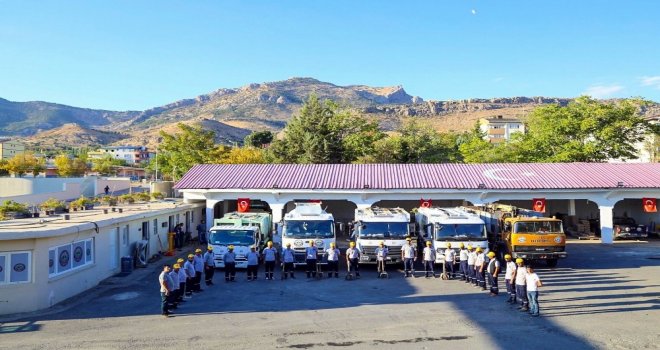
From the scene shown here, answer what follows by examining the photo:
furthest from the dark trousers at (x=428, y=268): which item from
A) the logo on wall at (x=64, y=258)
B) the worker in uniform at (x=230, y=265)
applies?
the logo on wall at (x=64, y=258)

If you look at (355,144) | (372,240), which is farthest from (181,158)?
(372,240)

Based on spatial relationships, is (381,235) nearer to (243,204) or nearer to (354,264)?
(354,264)

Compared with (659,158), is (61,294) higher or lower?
lower

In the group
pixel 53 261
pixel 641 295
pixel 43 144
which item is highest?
pixel 43 144

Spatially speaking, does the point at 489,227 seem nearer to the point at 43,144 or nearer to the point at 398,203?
the point at 398,203

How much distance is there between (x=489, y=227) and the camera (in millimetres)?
25406

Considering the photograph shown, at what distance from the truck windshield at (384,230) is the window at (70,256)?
10624 millimetres

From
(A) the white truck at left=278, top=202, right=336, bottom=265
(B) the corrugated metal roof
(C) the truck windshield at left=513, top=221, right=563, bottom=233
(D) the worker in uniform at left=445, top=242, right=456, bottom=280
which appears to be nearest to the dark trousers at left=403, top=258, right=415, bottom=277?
(D) the worker in uniform at left=445, top=242, right=456, bottom=280

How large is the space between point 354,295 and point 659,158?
194 feet

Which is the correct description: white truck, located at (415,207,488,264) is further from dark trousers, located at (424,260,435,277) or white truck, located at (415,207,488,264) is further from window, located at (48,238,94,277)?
window, located at (48,238,94,277)

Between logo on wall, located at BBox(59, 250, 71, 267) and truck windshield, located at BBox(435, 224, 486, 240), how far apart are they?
13829 mm

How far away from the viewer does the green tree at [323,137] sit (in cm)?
5534

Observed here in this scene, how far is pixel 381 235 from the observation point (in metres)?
21.5

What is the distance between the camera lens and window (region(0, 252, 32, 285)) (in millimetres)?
14875
